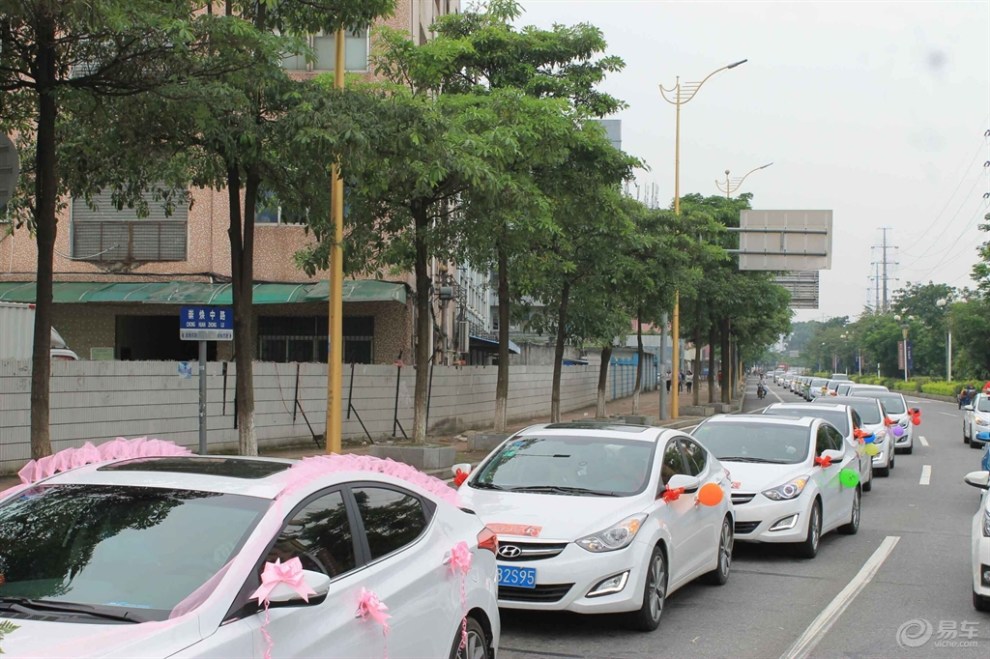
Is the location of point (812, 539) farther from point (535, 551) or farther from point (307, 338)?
point (307, 338)

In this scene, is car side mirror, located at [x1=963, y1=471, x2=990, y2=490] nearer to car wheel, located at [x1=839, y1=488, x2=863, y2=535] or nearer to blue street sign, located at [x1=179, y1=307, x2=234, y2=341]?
car wheel, located at [x1=839, y1=488, x2=863, y2=535]

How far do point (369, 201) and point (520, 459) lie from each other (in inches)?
428

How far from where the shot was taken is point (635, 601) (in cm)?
748

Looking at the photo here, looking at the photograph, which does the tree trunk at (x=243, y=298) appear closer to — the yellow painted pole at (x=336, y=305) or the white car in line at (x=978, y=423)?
the yellow painted pole at (x=336, y=305)

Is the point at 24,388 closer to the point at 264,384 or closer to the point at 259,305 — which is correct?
the point at 264,384

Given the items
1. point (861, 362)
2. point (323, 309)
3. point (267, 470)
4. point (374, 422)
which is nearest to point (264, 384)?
point (374, 422)

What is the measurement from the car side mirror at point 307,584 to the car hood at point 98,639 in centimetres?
32

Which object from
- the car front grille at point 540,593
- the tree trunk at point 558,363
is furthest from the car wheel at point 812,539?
the tree trunk at point 558,363

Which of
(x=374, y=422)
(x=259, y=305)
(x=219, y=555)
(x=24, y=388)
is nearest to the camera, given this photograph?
(x=219, y=555)

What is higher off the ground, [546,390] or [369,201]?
[369,201]

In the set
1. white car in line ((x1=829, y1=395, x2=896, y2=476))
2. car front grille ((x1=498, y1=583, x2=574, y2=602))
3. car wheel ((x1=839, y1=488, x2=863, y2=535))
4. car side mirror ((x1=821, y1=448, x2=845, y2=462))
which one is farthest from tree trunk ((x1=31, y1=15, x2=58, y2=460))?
white car in line ((x1=829, y1=395, x2=896, y2=476))

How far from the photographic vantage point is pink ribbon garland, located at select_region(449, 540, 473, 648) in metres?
5.30

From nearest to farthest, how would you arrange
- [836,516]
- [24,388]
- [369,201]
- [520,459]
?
[520,459], [836,516], [24,388], [369,201]

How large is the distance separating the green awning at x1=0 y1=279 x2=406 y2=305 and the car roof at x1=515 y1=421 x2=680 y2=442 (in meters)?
17.0
